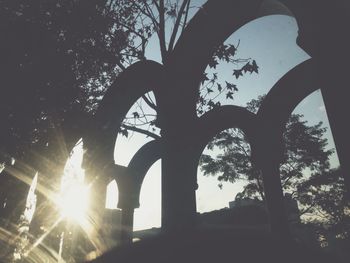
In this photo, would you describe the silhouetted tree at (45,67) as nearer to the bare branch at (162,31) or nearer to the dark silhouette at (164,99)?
the dark silhouette at (164,99)

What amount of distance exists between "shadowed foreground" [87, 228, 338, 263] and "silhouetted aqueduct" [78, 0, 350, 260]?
0.40ft

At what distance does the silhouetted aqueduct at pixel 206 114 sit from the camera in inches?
125

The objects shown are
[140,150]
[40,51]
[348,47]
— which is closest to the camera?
[348,47]

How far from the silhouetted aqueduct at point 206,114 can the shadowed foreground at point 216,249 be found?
0.12 metres

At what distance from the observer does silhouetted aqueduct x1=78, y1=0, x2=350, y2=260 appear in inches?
125

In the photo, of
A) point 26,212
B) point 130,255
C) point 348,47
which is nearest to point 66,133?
point 26,212

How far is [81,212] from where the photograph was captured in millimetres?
8383

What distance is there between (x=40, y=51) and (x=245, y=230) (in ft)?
23.8

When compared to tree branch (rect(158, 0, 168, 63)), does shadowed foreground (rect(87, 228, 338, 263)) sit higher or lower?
lower

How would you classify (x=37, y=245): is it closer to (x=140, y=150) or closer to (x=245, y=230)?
(x=140, y=150)

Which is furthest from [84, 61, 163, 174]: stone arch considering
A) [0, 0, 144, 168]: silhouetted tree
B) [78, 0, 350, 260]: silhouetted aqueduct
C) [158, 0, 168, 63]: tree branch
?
[158, 0, 168, 63]: tree branch

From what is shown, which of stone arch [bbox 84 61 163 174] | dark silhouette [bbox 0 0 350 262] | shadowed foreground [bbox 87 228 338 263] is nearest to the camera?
shadowed foreground [bbox 87 228 338 263]

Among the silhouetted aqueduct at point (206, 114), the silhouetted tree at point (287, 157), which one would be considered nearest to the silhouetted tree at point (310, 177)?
the silhouetted tree at point (287, 157)

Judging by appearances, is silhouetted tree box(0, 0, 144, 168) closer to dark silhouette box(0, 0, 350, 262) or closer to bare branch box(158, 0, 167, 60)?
dark silhouette box(0, 0, 350, 262)
